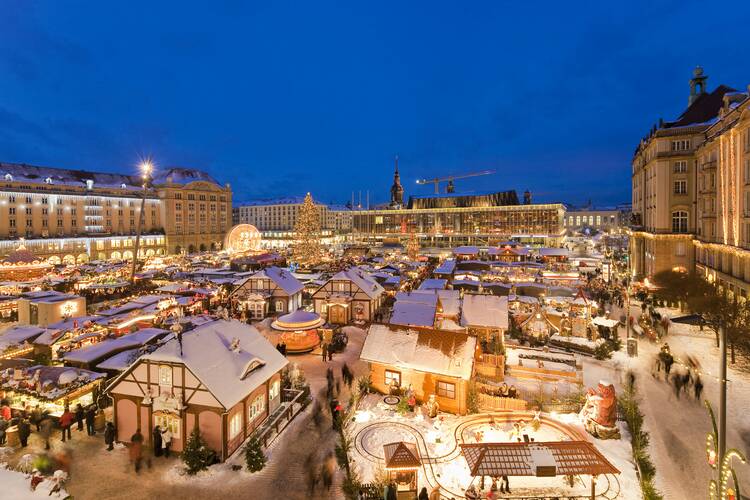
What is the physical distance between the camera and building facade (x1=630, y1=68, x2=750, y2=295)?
2558 centimetres

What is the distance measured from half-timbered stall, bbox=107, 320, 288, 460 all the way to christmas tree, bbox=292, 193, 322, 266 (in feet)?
113

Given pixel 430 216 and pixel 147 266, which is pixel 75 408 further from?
pixel 430 216

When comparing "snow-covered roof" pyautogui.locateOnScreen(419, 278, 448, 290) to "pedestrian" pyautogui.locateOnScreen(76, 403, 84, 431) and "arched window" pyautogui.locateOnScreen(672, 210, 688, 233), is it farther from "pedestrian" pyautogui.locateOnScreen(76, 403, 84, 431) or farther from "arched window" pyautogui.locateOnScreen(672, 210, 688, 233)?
"pedestrian" pyautogui.locateOnScreen(76, 403, 84, 431)

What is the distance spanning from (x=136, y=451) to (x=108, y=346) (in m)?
7.21

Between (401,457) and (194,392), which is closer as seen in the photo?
(401,457)

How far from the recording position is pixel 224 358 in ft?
41.8

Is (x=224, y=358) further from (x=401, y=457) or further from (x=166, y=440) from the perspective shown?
(x=401, y=457)

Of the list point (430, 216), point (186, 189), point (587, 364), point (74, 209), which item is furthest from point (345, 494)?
A: point (430, 216)

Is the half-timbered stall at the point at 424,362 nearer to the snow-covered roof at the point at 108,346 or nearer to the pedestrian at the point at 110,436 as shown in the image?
the pedestrian at the point at 110,436

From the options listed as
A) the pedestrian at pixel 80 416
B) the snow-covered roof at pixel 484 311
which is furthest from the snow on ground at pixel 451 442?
the pedestrian at pixel 80 416

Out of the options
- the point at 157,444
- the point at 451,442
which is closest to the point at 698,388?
the point at 451,442

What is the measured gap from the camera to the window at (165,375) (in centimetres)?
1191

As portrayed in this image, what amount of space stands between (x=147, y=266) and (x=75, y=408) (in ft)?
141

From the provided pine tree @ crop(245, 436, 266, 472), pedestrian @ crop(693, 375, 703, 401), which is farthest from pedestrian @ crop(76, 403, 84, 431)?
pedestrian @ crop(693, 375, 703, 401)
